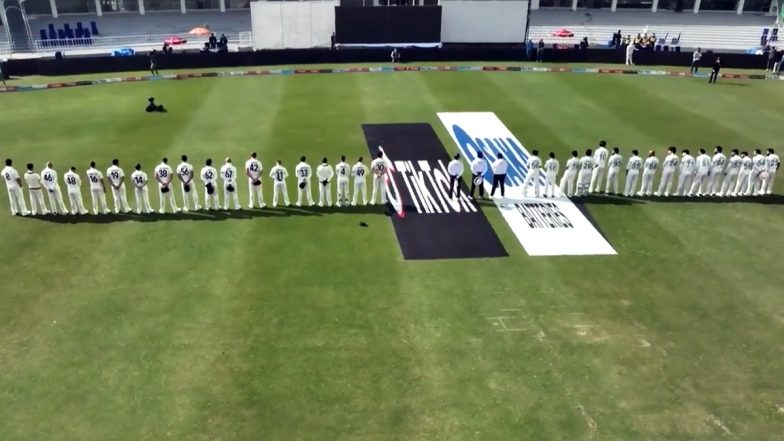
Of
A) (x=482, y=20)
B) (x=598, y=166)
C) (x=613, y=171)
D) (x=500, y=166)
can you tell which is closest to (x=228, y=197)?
(x=500, y=166)

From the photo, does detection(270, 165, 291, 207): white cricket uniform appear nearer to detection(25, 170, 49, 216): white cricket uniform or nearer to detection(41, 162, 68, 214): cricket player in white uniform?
detection(41, 162, 68, 214): cricket player in white uniform

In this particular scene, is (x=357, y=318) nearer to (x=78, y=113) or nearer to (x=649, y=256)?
(x=649, y=256)

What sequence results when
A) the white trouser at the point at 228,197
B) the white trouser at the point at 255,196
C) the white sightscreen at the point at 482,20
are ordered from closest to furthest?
the white trouser at the point at 228,197 < the white trouser at the point at 255,196 < the white sightscreen at the point at 482,20

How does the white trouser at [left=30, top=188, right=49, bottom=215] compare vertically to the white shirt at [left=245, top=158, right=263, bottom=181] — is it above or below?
below

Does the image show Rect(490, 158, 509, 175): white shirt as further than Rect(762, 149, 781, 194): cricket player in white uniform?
No

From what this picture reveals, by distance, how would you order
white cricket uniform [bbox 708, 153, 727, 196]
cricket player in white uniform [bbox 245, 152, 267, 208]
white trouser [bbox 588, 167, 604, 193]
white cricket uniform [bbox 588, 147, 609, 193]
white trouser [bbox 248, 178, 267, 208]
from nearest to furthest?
cricket player in white uniform [bbox 245, 152, 267, 208], white trouser [bbox 248, 178, 267, 208], white cricket uniform [bbox 708, 153, 727, 196], white cricket uniform [bbox 588, 147, 609, 193], white trouser [bbox 588, 167, 604, 193]

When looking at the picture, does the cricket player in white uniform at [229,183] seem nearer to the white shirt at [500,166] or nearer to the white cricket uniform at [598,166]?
the white shirt at [500,166]

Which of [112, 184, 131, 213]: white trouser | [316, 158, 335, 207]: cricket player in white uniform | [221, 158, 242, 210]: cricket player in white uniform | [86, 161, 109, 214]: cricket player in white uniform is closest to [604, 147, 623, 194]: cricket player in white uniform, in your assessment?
[316, 158, 335, 207]: cricket player in white uniform

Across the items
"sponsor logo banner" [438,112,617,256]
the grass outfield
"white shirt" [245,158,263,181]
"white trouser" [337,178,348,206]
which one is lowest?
the grass outfield

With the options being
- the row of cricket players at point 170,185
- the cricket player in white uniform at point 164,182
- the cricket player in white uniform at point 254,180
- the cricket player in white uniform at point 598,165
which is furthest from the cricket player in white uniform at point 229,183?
the cricket player in white uniform at point 598,165
